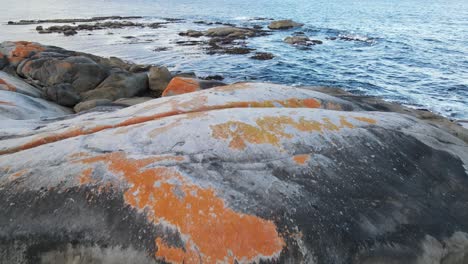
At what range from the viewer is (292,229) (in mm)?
2252

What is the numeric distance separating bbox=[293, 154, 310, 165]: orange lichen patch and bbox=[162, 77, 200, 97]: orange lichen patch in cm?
477

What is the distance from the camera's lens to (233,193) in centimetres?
239

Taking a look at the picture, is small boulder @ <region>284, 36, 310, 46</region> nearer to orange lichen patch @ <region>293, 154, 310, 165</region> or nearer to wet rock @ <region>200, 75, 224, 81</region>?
wet rock @ <region>200, 75, 224, 81</region>

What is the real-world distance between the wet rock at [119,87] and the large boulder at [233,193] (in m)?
6.94

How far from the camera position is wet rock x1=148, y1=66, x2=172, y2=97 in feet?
36.6

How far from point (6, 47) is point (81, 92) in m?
5.54

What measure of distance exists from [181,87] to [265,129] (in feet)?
15.0

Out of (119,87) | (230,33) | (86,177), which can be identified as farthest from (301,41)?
(86,177)

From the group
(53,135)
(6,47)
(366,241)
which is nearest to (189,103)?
(53,135)

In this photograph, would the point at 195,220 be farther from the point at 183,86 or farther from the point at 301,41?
the point at 301,41

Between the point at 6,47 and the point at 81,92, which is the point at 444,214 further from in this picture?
the point at 6,47

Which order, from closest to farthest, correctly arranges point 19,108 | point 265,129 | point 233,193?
point 233,193, point 265,129, point 19,108

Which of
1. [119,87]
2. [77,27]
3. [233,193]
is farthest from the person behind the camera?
[77,27]

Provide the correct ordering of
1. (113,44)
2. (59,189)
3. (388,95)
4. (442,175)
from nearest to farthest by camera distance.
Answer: (59,189)
(442,175)
(388,95)
(113,44)
